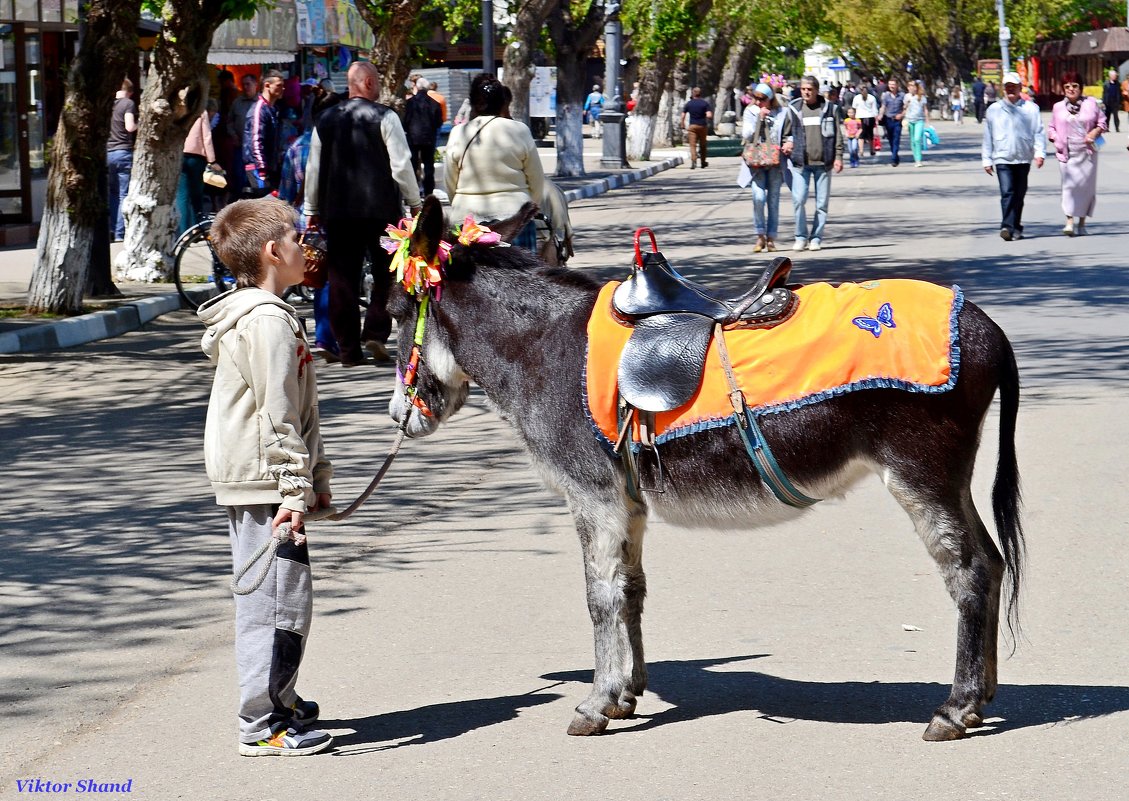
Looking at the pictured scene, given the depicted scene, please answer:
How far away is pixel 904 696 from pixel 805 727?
1.38 feet

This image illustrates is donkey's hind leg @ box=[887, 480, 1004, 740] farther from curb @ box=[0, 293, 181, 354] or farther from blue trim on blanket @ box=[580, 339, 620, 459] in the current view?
curb @ box=[0, 293, 181, 354]

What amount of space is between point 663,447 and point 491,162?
683cm

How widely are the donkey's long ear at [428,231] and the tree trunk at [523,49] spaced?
81.9 ft

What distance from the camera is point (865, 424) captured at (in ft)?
14.4

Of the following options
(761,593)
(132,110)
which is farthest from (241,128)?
(761,593)

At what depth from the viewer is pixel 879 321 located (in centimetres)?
439

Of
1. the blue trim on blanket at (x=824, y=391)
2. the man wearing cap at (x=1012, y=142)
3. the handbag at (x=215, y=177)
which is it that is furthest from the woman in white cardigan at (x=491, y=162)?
the man wearing cap at (x=1012, y=142)

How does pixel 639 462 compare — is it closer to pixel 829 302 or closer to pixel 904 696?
pixel 829 302

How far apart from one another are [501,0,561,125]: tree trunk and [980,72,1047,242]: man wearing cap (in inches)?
484

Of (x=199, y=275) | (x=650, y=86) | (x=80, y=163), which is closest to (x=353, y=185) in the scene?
(x=80, y=163)

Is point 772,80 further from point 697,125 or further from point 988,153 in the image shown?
point 988,153

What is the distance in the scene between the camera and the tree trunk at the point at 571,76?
33812 millimetres

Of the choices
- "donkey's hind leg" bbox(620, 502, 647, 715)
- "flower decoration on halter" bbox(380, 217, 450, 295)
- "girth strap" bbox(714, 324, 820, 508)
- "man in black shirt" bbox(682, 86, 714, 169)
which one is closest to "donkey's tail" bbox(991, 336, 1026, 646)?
"girth strap" bbox(714, 324, 820, 508)

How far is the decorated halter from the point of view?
4742 millimetres
